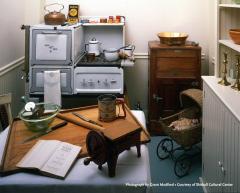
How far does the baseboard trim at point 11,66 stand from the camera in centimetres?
322

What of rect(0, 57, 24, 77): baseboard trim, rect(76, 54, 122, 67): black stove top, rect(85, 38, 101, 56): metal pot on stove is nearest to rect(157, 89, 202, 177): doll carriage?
rect(76, 54, 122, 67): black stove top

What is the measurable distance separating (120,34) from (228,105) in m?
2.43

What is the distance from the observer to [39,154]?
139cm

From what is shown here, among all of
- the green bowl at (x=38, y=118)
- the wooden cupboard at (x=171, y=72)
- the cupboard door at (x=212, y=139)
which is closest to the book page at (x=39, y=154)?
the green bowl at (x=38, y=118)

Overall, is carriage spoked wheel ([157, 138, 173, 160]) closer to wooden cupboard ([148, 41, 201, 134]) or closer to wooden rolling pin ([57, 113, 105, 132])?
wooden cupboard ([148, 41, 201, 134])

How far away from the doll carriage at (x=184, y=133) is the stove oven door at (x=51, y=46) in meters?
1.15

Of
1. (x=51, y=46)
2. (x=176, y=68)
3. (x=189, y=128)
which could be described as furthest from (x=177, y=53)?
(x=51, y=46)

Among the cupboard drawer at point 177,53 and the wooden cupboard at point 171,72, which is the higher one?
the cupboard drawer at point 177,53

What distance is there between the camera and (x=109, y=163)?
1.29 meters

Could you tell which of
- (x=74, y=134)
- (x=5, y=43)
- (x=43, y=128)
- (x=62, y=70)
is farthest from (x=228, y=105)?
(x=5, y=43)

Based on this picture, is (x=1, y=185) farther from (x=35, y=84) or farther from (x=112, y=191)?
(x=35, y=84)

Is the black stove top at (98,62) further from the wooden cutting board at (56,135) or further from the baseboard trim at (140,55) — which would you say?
the wooden cutting board at (56,135)

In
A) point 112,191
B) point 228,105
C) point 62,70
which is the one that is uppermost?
point 62,70

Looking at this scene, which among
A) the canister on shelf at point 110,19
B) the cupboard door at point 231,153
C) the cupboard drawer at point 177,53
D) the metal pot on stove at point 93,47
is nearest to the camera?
the cupboard door at point 231,153
